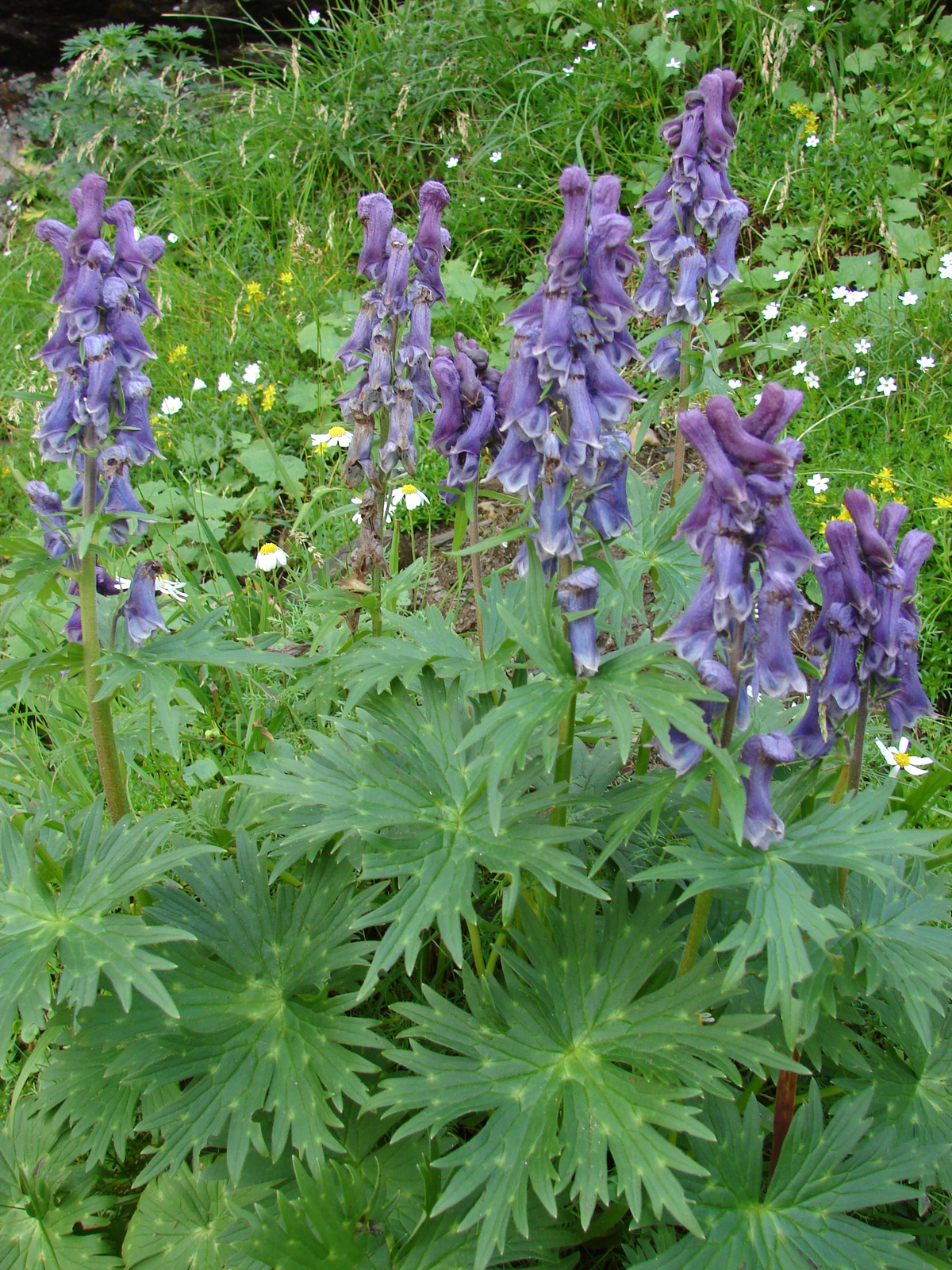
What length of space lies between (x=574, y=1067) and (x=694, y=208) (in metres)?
2.45

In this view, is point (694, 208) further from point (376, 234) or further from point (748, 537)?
point (748, 537)

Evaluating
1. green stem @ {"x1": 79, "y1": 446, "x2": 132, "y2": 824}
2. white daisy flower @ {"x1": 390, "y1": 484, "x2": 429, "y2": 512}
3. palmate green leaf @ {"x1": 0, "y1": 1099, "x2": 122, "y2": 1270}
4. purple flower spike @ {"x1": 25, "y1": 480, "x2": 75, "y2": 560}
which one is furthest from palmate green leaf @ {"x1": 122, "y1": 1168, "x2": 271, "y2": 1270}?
white daisy flower @ {"x1": 390, "y1": 484, "x2": 429, "y2": 512}

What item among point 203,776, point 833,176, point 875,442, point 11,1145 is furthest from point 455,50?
point 11,1145

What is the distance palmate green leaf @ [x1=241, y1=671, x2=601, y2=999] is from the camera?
1.82 m

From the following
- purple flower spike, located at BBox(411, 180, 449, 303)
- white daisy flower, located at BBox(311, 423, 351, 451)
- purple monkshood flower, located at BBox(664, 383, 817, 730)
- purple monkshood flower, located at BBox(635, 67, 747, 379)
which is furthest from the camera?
white daisy flower, located at BBox(311, 423, 351, 451)

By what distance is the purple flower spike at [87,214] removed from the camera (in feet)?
7.04

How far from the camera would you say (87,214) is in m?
2.16

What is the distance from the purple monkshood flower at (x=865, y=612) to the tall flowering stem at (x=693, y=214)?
1173 mm

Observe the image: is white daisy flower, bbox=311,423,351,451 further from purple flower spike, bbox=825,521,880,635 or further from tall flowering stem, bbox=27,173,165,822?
purple flower spike, bbox=825,521,880,635

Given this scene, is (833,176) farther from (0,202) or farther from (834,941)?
(0,202)

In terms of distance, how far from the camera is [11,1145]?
2.24m

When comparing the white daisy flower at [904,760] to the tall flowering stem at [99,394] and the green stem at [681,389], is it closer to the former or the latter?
the green stem at [681,389]

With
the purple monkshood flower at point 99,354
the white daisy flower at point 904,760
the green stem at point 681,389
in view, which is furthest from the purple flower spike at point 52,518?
the white daisy flower at point 904,760

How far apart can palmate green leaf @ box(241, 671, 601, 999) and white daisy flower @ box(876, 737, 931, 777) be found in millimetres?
1242
